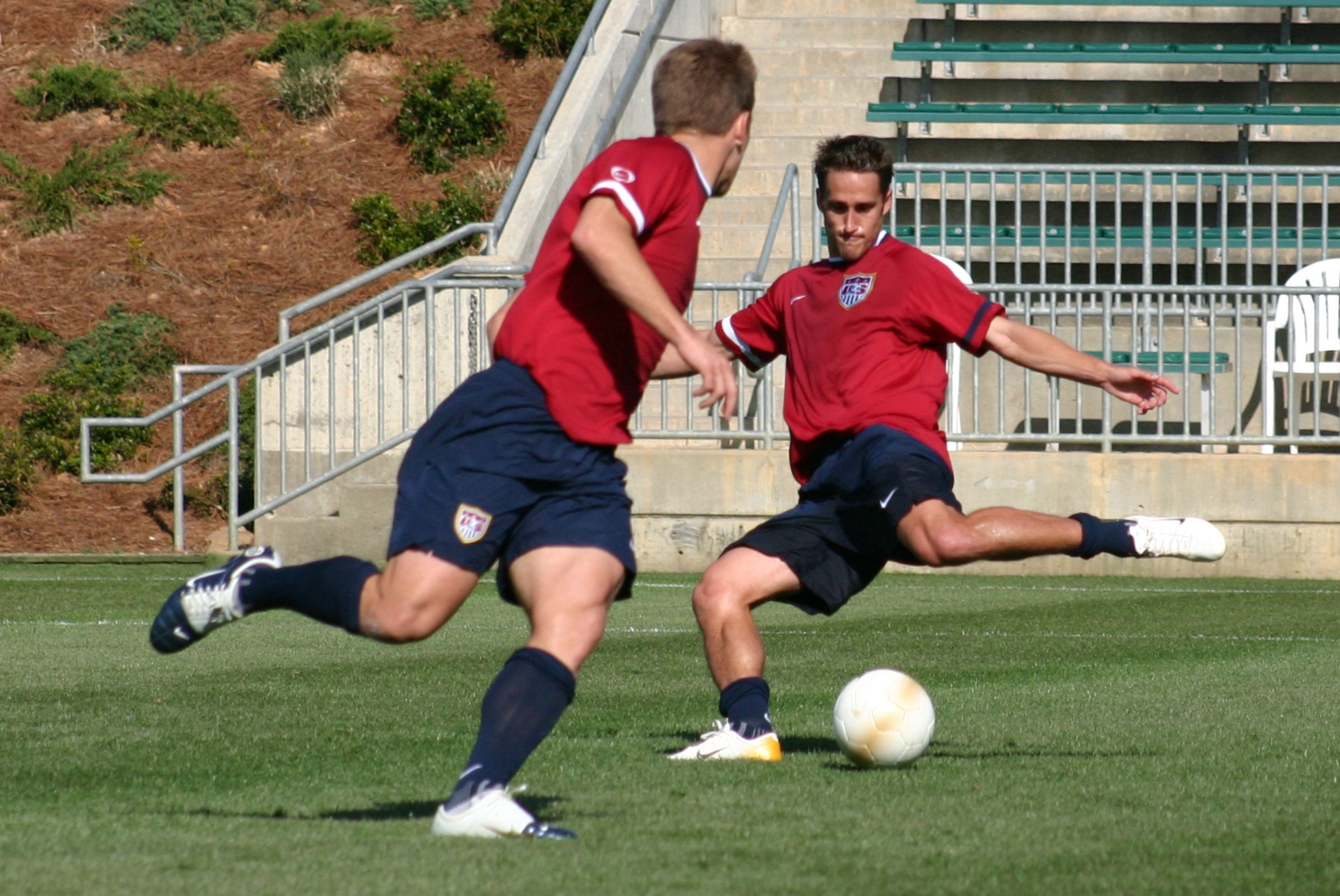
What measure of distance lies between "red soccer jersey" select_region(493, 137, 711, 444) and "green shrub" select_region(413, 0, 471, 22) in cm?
2006

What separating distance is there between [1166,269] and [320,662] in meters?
11.3

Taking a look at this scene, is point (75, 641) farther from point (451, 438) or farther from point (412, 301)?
point (412, 301)

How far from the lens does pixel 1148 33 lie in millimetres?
19578

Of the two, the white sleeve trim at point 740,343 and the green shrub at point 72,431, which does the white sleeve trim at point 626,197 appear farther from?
the green shrub at point 72,431

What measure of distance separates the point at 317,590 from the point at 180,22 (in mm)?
21476

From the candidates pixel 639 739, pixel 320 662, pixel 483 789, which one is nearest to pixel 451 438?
pixel 483 789

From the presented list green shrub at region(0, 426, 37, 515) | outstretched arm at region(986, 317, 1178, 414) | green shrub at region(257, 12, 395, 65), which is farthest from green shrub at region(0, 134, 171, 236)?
outstretched arm at region(986, 317, 1178, 414)

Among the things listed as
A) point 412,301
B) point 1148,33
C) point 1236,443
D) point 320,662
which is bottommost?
point 320,662

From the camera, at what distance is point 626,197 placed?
13.4 feet

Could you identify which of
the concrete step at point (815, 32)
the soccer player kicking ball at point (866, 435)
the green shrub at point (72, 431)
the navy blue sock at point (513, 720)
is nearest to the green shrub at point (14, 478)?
the green shrub at point (72, 431)

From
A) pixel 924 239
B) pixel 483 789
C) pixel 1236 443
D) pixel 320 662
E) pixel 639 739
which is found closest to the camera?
pixel 483 789

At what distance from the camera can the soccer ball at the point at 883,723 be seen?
204 inches

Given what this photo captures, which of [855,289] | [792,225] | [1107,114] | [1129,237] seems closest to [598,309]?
[855,289]

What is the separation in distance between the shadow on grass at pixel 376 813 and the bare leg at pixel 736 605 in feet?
3.90
